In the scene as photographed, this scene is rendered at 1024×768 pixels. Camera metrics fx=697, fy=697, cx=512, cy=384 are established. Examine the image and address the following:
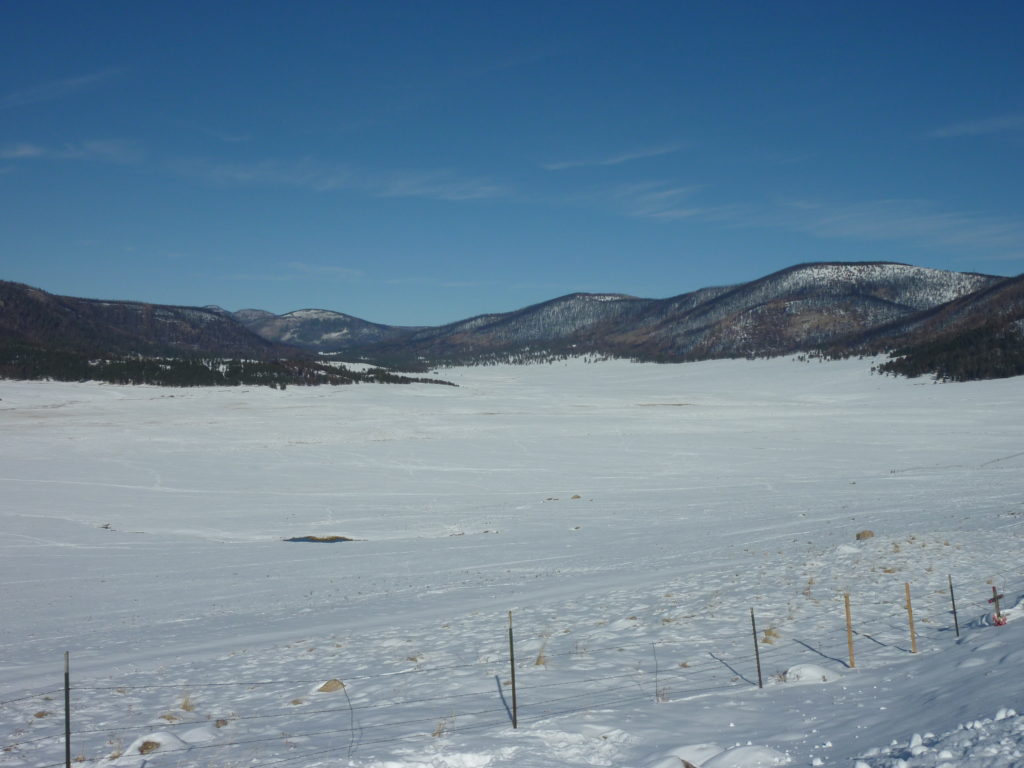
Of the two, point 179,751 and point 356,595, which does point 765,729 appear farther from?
point 356,595

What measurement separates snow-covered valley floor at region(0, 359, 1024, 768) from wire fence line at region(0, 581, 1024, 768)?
6cm

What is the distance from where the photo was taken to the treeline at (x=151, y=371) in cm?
10462

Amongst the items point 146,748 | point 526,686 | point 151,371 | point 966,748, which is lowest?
point 526,686

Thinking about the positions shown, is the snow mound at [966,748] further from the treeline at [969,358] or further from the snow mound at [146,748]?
the treeline at [969,358]

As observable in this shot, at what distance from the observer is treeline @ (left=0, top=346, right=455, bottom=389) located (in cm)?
10462

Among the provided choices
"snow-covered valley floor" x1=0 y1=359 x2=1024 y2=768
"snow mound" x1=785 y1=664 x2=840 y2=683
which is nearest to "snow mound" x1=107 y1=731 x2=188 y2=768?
"snow-covered valley floor" x1=0 y1=359 x2=1024 y2=768

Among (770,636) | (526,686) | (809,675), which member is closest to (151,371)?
(526,686)

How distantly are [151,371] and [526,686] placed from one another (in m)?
114

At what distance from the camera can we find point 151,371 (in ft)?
357

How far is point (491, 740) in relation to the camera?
7.65 m

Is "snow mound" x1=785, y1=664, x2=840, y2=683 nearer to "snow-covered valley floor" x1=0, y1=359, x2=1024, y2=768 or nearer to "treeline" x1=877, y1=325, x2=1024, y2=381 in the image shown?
"snow-covered valley floor" x1=0, y1=359, x2=1024, y2=768

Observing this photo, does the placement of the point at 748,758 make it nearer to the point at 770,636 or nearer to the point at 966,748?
the point at 966,748

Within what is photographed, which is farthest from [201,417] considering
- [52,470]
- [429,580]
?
[429,580]

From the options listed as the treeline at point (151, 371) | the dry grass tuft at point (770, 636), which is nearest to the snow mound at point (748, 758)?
the dry grass tuft at point (770, 636)
